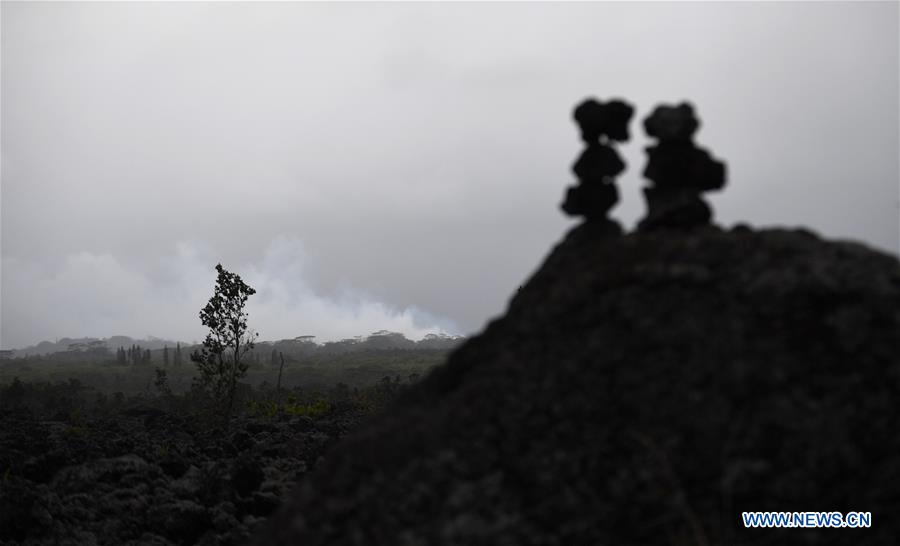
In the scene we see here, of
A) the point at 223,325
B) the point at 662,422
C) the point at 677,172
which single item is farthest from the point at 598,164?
the point at 223,325

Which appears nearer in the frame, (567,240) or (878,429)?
(878,429)

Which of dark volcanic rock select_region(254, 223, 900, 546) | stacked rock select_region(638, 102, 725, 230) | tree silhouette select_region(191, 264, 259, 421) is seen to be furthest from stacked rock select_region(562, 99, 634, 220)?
tree silhouette select_region(191, 264, 259, 421)

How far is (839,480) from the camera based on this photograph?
3.57 m

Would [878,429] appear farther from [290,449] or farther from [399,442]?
[290,449]

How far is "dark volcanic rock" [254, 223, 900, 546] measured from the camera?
358cm

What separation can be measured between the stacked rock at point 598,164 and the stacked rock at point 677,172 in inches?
10.0

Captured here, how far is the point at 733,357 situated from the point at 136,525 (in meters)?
11.5

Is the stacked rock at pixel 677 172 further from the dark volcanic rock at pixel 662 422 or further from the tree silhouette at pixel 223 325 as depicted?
the tree silhouette at pixel 223 325

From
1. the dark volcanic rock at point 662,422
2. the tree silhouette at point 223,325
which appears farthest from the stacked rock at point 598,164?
the tree silhouette at point 223,325

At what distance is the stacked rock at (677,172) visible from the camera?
16.1ft

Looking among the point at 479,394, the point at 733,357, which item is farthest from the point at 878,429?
the point at 479,394

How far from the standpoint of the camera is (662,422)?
371 cm

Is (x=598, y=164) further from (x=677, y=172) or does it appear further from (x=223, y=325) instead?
(x=223, y=325)

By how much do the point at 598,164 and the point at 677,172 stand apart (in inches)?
23.1
